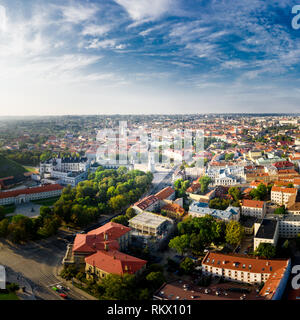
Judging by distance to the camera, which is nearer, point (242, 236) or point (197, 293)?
point (197, 293)

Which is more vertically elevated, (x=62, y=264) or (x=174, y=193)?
(x=174, y=193)

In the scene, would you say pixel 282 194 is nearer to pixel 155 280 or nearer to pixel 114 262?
pixel 155 280

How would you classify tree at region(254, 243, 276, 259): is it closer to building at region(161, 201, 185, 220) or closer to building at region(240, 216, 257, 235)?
building at region(240, 216, 257, 235)

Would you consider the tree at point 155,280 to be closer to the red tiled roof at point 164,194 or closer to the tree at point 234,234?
the tree at point 234,234

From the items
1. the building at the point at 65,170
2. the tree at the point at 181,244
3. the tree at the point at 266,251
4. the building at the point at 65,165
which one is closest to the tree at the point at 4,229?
the tree at the point at 181,244

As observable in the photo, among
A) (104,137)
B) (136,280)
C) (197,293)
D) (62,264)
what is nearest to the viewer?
(197,293)

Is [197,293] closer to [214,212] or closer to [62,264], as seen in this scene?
[62,264]
